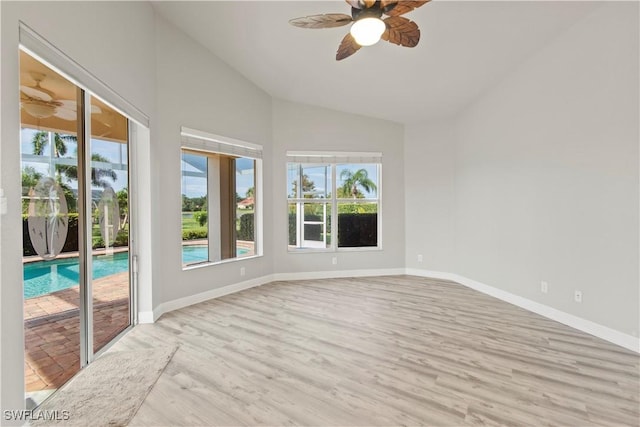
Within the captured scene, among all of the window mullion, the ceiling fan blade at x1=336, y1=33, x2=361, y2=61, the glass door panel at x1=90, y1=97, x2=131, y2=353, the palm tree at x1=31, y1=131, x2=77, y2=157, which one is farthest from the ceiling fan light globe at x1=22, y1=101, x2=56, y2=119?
the window mullion

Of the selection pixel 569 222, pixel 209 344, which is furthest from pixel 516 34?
pixel 209 344

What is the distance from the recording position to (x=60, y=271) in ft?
7.09

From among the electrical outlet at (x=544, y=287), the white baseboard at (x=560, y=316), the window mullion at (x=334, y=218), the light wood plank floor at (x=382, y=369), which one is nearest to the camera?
Result: the light wood plank floor at (x=382, y=369)

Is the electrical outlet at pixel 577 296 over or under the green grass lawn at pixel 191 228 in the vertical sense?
under

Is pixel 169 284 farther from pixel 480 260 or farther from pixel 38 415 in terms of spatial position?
pixel 480 260

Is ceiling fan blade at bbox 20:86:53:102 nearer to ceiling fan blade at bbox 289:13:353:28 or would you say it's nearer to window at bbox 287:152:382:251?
ceiling fan blade at bbox 289:13:353:28

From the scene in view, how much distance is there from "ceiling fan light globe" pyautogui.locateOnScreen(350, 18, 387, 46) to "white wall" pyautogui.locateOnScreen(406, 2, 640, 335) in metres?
2.29

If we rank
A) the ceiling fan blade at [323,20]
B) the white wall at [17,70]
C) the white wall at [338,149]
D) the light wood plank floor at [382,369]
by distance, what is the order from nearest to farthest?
1. the white wall at [17,70]
2. the light wood plank floor at [382,369]
3. the ceiling fan blade at [323,20]
4. the white wall at [338,149]

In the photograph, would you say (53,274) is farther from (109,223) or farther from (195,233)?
(195,233)

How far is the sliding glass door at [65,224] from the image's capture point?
190cm

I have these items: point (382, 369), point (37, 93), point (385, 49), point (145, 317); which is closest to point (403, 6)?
point (385, 49)

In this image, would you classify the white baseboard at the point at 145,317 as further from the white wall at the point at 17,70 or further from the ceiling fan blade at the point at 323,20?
the ceiling fan blade at the point at 323,20

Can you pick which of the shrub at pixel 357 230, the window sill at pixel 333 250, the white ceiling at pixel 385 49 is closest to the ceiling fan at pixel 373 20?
the white ceiling at pixel 385 49

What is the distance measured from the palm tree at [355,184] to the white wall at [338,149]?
288 millimetres
